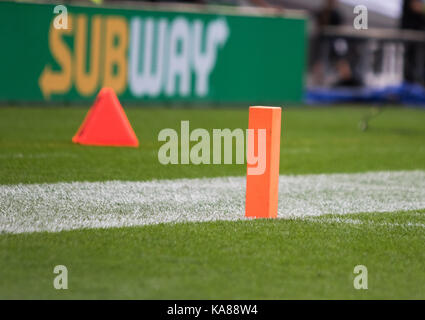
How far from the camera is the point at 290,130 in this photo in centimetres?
1165

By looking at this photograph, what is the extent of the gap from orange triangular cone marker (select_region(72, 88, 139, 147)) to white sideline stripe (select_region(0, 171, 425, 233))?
2199 millimetres

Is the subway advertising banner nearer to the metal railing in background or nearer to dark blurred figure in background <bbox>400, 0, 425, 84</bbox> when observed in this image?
the metal railing in background

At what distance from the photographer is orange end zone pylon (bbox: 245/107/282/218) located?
503 centimetres

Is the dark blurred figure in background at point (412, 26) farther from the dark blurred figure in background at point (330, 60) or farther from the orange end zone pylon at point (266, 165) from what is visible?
the orange end zone pylon at point (266, 165)

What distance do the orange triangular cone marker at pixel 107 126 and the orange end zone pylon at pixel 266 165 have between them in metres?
3.90

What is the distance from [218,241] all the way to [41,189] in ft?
6.32

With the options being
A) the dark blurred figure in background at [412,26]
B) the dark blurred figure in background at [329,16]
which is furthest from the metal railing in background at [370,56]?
the dark blurred figure in background at [329,16]

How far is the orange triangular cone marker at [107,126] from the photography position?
29.0ft

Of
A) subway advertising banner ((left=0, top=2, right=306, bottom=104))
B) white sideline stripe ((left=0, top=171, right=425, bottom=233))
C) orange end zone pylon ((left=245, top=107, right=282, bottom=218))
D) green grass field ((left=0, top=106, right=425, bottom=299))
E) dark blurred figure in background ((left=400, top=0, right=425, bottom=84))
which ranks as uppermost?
dark blurred figure in background ((left=400, top=0, right=425, bottom=84))

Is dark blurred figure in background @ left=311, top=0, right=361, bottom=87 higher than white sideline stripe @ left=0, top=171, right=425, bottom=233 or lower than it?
higher

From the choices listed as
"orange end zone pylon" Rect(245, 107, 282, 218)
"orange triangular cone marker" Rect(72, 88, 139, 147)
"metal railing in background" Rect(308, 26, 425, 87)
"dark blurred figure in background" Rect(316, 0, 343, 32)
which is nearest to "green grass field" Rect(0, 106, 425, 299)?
"orange end zone pylon" Rect(245, 107, 282, 218)

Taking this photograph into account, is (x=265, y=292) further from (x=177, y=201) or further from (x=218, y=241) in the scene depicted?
(x=177, y=201)

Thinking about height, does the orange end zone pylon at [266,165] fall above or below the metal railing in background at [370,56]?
below
